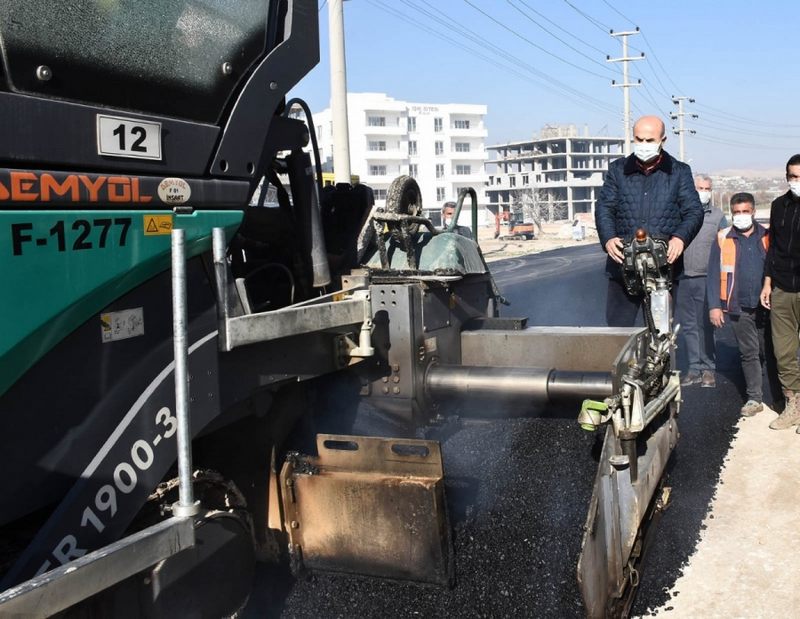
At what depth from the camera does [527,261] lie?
23562mm

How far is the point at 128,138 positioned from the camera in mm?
2264

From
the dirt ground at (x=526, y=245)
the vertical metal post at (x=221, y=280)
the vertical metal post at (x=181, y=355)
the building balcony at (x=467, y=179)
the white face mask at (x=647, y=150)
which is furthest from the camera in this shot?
the building balcony at (x=467, y=179)

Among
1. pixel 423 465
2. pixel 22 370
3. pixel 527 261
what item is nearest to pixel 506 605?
pixel 423 465

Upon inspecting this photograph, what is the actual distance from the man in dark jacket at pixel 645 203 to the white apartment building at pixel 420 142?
83662 millimetres

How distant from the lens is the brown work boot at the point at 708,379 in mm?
7465

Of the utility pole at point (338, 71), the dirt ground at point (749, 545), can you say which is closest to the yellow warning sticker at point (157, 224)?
the dirt ground at point (749, 545)

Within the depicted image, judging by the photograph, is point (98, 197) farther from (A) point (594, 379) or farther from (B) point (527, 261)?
(B) point (527, 261)

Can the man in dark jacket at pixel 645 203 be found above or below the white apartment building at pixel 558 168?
below

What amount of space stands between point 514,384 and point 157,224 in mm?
2203

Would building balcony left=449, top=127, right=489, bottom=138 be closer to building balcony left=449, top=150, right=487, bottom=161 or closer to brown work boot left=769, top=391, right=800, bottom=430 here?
building balcony left=449, top=150, right=487, bottom=161

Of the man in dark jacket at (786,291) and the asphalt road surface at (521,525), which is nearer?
the asphalt road surface at (521,525)

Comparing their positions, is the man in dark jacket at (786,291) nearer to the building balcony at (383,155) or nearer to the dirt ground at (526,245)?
the dirt ground at (526,245)

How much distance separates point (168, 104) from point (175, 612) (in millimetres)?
Result: 1507

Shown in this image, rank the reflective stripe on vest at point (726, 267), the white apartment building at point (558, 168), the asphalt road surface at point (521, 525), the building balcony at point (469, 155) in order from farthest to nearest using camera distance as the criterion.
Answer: the white apartment building at point (558, 168) → the building balcony at point (469, 155) → the reflective stripe on vest at point (726, 267) → the asphalt road surface at point (521, 525)
